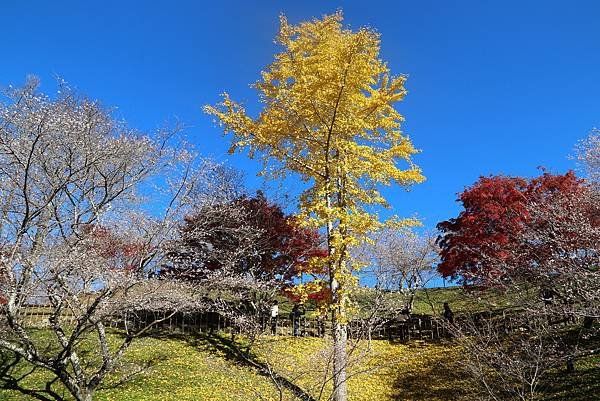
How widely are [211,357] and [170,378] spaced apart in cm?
233

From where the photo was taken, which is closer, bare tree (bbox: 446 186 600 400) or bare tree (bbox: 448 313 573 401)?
bare tree (bbox: 446 186 600 400)

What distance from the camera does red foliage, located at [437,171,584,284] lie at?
16.5m

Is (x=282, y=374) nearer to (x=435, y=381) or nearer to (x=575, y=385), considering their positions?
(x=435, y=381)

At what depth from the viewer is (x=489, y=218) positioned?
56.8 feet

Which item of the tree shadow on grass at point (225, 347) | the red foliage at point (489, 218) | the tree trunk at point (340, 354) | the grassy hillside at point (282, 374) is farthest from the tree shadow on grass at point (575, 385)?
the tree shadow on grass at point (225, 347)

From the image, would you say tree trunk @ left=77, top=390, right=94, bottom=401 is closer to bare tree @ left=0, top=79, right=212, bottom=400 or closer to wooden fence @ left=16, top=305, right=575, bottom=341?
bare tree @ left=0, top=79, right=212, bottom=400

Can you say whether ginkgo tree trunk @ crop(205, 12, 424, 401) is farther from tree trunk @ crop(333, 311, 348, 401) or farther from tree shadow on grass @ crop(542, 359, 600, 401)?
tree shadow on grass @ crop(542, 359, 600, 401)

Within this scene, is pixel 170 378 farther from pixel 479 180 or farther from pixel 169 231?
pixel 479 180

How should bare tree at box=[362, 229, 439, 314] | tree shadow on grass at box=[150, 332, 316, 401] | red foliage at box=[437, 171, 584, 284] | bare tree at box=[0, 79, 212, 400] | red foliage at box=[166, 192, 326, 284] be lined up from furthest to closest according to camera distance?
bare tree at box=[362, 229, 439, 314] → red foliage at box=[166, 192, 326, 284] → red foliage at box=[437, 171, 584, 284] → tree shadow on grass at box=[150, 332, 316, 401] → bare tree at box=[0, 79, 212, 400]

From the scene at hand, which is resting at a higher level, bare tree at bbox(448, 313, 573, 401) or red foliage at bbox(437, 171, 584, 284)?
red foliage at bbox(437, 171, 584, 284)

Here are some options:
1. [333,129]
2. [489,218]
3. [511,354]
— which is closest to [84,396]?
[333,129]

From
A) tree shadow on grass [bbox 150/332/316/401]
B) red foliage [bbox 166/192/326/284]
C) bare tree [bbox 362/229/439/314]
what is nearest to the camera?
tree shadow on grass [bbox 150/332/316/401]

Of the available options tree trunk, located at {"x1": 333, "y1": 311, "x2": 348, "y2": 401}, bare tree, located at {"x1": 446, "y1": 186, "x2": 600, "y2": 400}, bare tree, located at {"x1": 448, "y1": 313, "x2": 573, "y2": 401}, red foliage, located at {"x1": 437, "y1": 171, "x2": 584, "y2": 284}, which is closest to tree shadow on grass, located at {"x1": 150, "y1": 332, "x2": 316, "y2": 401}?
tree trunk, located at {"x1": 333, "y1": 311, "x2": 348, "y2": 401}

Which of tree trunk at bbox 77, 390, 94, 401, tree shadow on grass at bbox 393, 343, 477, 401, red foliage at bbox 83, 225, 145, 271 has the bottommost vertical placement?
tree shadow on grass at bbox 393, 343, 477, 401
